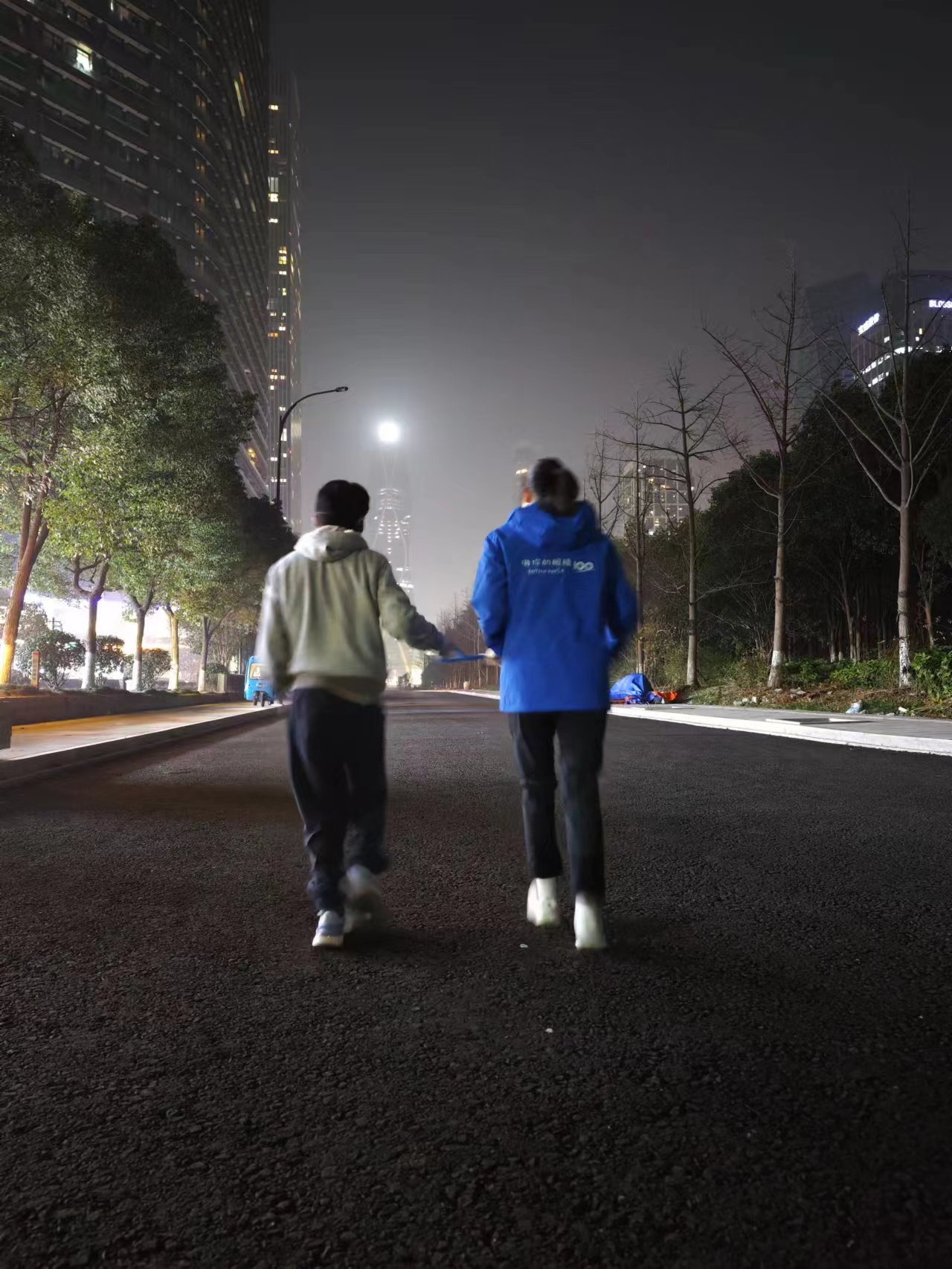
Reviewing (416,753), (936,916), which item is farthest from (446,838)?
(416,753)

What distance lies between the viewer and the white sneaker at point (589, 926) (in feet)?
11.5

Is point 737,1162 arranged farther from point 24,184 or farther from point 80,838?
point 24,184

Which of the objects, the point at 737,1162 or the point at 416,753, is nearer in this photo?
the point at 737,1162

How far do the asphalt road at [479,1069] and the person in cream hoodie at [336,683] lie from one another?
35 centimetres

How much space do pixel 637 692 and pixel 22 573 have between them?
66.6ft

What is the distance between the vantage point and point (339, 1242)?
1636mm

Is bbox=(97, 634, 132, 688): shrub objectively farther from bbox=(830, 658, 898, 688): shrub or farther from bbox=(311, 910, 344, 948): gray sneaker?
bbox=(311, 910, 344, 948): gray sneaker

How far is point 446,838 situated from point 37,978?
3170 mm

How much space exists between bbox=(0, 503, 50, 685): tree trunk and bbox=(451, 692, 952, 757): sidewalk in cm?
1507

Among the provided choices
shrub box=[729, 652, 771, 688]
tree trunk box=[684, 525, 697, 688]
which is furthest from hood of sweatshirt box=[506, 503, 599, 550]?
tree trunk box=[684, 525, 697, 688]

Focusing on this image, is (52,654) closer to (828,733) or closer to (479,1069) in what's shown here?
(828,733)

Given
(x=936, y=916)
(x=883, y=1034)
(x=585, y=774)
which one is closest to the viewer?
(x=883, y=1034)

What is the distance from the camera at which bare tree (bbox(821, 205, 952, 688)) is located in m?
19.1

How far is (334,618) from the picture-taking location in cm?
376
